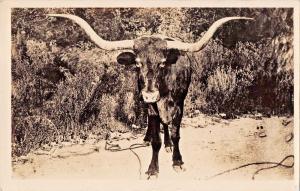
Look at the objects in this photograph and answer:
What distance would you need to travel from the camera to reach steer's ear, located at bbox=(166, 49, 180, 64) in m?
1.77

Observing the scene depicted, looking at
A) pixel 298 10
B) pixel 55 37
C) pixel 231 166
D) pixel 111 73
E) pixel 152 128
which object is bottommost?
pixel 231 166

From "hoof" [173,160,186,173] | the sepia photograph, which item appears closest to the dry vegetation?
the sepia photograph

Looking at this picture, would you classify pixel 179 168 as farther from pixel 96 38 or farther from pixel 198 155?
pixel 96 38

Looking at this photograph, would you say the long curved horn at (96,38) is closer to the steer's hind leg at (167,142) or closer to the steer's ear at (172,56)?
the steer's ear at (172,56)

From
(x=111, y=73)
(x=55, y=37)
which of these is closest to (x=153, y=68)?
(x=111, y=73)

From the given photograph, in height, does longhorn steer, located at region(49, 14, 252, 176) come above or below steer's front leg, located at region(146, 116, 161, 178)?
above

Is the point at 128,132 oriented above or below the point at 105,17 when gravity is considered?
below

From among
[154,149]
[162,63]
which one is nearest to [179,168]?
[154,149]

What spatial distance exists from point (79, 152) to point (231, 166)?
21.7 inches

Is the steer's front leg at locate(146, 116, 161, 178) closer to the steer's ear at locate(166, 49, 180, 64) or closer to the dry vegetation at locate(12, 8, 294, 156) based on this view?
the dry vegetation at locate(12, 8, 294, 156)

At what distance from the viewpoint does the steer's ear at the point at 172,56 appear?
177cm

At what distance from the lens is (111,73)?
1782 mm

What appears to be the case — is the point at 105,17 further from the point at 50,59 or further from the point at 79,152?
the point at 79,152

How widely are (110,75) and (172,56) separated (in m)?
0.24
